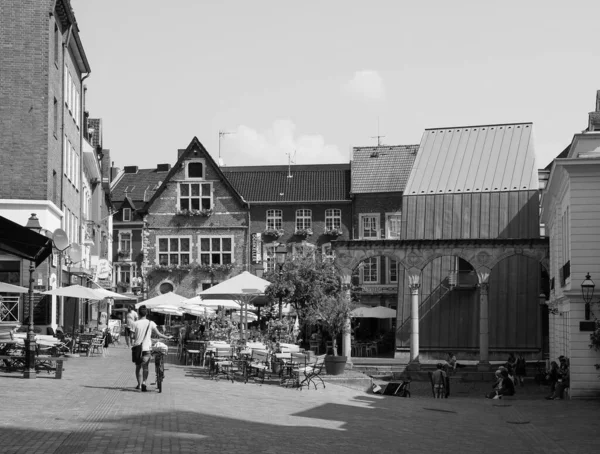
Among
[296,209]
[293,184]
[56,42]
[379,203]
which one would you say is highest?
[56,42]

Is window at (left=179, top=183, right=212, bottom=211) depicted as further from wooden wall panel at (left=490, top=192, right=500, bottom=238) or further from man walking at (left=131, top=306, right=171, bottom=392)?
man walking at (left=131, top=306, right=171, bottom=392)

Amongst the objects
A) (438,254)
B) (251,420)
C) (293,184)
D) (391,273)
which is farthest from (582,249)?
(293,184)

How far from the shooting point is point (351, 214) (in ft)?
218

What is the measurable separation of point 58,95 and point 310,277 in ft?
35.5

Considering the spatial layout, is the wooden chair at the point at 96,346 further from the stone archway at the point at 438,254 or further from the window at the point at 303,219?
the window at the point at 303,219

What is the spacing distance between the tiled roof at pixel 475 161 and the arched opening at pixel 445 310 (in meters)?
3.74

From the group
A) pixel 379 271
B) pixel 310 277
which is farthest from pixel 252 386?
pixel 379 271

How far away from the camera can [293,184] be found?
225 ft

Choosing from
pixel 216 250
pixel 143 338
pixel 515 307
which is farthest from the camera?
pixel 216 250

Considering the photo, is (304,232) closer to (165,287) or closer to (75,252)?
(165,287)

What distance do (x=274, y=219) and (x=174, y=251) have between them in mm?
6421

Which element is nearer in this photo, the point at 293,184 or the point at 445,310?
the point at 445,310

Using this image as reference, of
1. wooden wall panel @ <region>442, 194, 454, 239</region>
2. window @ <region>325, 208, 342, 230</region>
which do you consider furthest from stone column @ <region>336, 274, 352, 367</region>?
window @ <region>325, 208, 342, 230</region>

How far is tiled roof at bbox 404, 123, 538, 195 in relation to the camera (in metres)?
46.2
